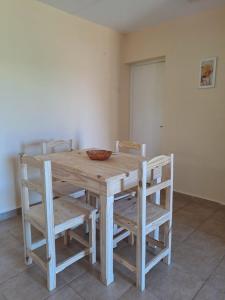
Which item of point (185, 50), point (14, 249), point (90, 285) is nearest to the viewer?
point (90, 285)

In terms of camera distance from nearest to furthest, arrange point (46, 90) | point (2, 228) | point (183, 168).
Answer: point (2, 228)
point (46, 90)
point (183, 168)

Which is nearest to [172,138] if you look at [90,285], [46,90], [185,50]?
[185,50]

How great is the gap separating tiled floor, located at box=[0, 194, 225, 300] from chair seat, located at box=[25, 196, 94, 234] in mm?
421

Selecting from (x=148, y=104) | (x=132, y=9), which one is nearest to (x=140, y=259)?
(x=148, y=104)

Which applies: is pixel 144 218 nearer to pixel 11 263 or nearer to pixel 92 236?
pixel 92 236

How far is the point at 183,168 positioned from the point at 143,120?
1.09 metres

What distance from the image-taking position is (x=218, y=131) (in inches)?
116

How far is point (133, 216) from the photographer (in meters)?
1.75

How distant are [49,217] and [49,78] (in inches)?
77.8

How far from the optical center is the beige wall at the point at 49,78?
2572mm

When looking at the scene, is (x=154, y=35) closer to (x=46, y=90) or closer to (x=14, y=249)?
(x=46, y=90)

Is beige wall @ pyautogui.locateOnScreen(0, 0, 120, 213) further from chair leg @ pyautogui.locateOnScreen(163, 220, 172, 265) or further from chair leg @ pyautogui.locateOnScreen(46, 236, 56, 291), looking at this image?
chair leg @ pyautogui.locateOnScreen(163, 220, 172, 265)

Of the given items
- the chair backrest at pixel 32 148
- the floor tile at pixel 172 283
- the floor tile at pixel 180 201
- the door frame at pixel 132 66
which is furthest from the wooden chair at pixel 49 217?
the door frame at pixel 132 66

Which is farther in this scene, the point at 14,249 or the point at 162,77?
the point at 162,77
